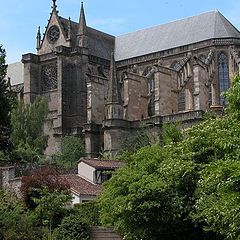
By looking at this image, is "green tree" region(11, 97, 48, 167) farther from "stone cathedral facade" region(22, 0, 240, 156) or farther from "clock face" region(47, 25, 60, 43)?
"clock face" region(47, 25, 60, 43)

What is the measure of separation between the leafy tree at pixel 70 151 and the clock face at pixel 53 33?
59.7 feet

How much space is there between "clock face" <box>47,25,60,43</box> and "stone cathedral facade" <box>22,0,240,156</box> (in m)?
0.12

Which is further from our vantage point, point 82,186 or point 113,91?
point 113,91

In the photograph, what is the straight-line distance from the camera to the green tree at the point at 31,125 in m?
73.9

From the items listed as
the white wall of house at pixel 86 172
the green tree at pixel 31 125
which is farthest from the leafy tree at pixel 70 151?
the white wall of house at pixel 86 172

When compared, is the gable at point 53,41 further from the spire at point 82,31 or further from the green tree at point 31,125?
the green tree at point 31,125

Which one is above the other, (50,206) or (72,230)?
(50,206)

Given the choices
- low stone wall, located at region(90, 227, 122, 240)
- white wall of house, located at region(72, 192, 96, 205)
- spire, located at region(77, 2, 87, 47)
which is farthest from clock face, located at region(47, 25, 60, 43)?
low stone wall, located at region(90, 227, 122, 240)

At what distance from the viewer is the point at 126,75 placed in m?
74.5

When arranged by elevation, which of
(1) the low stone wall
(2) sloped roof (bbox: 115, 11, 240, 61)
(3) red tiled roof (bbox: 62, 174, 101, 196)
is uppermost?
(2) sloped roof (bbox: 115, 11, 240, 61)

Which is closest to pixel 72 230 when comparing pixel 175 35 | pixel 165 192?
pixel 165 192

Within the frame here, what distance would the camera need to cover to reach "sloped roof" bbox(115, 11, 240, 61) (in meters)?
78.0

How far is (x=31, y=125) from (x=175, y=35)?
19.8 metres

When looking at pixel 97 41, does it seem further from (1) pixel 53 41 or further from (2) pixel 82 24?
(2) pixel 82 24
